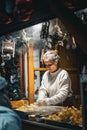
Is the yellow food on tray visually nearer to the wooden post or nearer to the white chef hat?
the wooden post

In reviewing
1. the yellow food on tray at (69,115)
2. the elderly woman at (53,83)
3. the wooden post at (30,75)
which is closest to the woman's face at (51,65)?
the elderly woman at (53,83)

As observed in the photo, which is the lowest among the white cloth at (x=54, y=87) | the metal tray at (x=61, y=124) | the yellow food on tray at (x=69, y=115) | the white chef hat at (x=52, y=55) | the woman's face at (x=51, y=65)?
the metal tray at (x=61, y=124)

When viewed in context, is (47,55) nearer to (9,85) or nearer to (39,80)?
(39,80)

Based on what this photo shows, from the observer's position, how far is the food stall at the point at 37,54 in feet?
21.5

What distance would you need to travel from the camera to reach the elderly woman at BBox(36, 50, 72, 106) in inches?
284

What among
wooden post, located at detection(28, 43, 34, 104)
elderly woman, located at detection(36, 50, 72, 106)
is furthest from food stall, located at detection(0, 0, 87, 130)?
elderly woman, located at detection(36, 50, 72, 106)

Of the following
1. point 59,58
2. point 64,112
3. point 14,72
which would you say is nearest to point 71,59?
point 59,58

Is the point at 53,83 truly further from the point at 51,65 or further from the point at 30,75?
the point at 30,75

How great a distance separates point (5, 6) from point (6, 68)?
5.21ft

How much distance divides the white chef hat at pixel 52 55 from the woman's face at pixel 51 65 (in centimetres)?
7

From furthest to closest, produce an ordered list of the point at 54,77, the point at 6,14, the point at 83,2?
1. the point at 6,14
2. the point at 54,77
3. the point at 83,2

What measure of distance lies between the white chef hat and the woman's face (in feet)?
0.23

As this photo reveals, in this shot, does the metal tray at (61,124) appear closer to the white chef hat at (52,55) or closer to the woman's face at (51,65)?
the woman's face at (51,65)

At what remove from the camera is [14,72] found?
28.5ft
